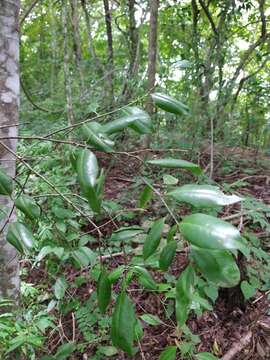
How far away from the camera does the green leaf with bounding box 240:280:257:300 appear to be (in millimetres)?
1830

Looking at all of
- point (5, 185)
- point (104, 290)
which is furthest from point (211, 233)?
point (5, 185)

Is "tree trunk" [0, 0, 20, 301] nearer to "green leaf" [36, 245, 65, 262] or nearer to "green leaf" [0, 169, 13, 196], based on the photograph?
"green leaf" [36, 245, 65, 262]

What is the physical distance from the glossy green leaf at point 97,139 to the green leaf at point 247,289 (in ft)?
4.31

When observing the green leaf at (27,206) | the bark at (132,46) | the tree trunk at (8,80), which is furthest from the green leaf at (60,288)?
the bark at (132,46)

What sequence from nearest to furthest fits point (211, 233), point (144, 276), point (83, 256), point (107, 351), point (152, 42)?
1. point (211, 233)
2. point (144, 276)
3. point (83, 256)
4. point (107, 351)
5. point (152, 42)

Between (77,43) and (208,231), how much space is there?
378 cm

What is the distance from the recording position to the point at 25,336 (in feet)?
4.27

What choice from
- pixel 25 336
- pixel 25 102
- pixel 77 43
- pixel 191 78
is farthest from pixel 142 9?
pixel 25 336

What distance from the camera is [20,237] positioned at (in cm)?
92

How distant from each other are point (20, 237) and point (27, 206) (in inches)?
3.3

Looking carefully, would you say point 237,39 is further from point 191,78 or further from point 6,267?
point 6,267

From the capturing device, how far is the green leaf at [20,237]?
0.92m

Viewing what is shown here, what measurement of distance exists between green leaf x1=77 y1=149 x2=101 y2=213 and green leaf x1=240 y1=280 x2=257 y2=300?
1.30 meters

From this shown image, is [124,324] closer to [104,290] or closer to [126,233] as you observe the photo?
[104,290]
